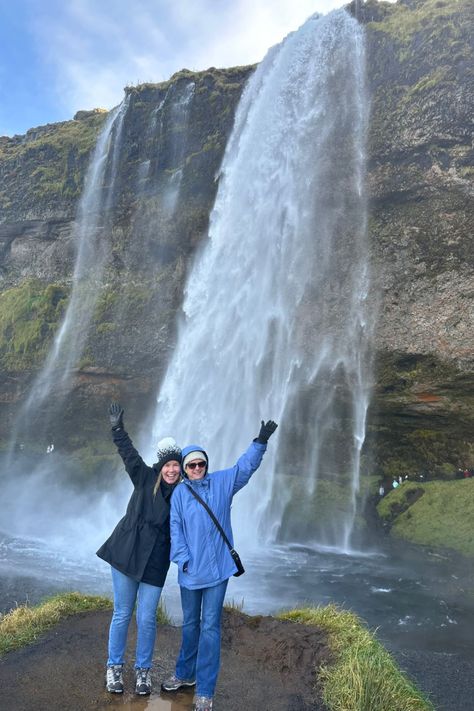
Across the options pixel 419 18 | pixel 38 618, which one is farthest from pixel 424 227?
pixel 38 618

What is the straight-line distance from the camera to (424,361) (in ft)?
71.1

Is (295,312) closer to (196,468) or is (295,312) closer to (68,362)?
(68,362)

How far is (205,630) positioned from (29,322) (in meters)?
30.2

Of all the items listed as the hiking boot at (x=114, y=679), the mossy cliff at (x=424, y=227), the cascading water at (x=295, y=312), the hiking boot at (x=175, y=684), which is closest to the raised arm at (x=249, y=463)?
the hiking boot at (x=175, y=684)

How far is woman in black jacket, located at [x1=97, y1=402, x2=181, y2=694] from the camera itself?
16.8 feet

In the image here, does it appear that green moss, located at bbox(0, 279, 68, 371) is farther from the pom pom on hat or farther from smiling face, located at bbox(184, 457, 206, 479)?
smiling face, located at bbox(184, 457, 206, 479)

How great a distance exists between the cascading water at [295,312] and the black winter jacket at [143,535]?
18097 millimetres

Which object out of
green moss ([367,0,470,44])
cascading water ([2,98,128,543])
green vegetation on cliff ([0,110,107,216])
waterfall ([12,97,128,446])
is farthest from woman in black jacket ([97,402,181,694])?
green vegetation on cliff ([0,110,107,216])

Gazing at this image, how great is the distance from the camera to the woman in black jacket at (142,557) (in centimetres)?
511

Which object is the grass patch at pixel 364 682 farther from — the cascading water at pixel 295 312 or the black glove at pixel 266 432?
the cascading water at pixel 295 312

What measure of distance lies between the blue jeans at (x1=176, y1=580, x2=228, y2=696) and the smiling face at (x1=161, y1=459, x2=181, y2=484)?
98 cm

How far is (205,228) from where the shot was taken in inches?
1091

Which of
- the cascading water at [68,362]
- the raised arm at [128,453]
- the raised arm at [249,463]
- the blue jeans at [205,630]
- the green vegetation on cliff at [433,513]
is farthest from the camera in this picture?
the cascading water at [68,362]

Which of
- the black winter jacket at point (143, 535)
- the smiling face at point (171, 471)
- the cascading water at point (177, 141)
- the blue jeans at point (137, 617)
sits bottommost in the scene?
the blue jeans at point (137, 617)
